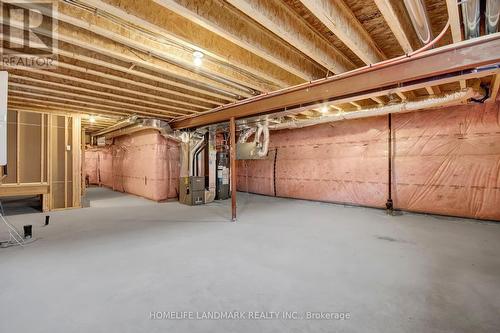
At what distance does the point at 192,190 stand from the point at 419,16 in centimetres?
496

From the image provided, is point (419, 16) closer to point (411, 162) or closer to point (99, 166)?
point (411, 162)

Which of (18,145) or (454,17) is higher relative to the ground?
(454,17)

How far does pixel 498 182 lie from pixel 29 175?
867cm

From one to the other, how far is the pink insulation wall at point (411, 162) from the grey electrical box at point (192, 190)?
249 centimetres

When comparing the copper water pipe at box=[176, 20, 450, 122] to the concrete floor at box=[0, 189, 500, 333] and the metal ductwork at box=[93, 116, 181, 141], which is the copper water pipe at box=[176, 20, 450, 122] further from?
the concrete floor at box=[0, 189, 500, 333]

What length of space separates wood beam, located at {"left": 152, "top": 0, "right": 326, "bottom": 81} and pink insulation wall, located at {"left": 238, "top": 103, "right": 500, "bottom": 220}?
3.03 m

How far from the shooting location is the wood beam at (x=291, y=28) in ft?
5.87

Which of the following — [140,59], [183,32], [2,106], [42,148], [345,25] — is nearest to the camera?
[345,25]

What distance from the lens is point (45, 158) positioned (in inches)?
192

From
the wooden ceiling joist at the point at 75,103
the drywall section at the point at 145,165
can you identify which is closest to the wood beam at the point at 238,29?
the wooden ceiling joist at the point at 75,103

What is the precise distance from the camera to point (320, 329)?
1.43m

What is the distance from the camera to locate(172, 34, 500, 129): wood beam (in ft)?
6.57

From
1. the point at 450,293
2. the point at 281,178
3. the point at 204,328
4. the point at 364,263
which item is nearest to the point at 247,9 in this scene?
the point at 204,328

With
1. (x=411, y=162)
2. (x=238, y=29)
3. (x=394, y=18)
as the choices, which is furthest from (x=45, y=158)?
(x=411, y=162)
